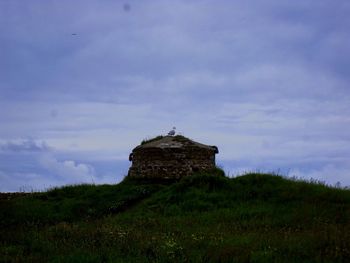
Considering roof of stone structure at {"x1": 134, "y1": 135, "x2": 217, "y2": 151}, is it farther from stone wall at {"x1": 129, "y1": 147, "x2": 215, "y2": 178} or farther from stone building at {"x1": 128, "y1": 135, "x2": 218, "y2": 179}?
stone wall at {"x1": 129, "y1": 147, "x2": 215, "y2": 178}

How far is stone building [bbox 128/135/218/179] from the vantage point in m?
26.6

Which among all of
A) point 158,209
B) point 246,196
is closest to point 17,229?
point 158,209

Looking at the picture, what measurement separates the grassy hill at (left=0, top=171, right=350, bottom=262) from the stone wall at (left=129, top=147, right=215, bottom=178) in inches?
27.9

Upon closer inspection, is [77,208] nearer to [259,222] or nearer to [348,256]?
[259,222]

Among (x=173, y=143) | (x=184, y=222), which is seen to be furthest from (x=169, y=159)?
(x=184, y=222)

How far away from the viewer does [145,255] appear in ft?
37.1

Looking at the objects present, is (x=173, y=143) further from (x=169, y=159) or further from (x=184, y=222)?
(x=184, y=222)

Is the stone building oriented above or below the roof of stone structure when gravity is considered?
below

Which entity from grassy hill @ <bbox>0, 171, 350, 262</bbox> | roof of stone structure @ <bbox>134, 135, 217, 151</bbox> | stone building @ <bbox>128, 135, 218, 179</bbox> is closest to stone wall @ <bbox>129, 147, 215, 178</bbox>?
stone building @ <bbox>128, 135, 218, 179</bbox>

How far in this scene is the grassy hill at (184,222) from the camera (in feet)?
37.7

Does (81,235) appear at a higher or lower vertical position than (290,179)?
lower

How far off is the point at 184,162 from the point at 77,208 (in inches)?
257

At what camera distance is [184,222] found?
1764 cm

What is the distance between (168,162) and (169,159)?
0.54 ft
